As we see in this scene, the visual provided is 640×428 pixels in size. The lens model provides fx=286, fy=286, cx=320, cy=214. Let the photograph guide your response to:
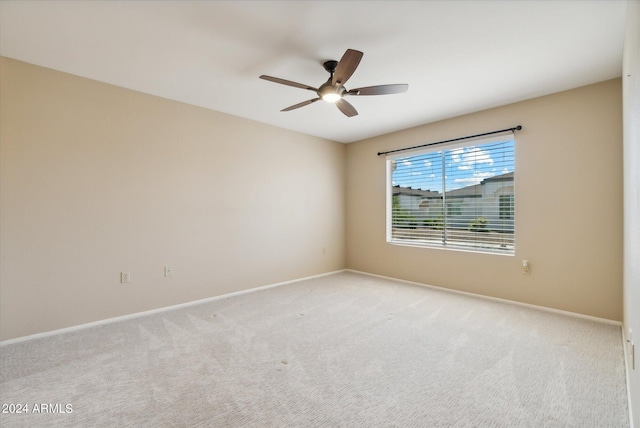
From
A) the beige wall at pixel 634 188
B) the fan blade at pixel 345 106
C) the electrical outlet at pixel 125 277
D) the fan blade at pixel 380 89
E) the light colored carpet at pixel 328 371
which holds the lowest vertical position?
the light colored carpet at pixel 328 371

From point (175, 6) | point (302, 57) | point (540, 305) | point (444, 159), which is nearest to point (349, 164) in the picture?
point (444, 159)

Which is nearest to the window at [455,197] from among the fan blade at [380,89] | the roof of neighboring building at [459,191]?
the roof of neighboring building at [459,191]

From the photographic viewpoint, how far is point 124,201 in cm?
313

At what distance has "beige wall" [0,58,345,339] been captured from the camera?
2.60 metres

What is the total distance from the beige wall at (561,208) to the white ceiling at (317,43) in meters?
0.30

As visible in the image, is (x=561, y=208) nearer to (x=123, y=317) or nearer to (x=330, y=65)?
(x=330, y=65)

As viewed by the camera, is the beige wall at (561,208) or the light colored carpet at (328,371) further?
the beige wall at (561,208)

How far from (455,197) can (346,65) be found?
2816 mm

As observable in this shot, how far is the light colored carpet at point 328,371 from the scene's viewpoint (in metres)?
1.63

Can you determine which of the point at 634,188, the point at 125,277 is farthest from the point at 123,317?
the point at 634,188

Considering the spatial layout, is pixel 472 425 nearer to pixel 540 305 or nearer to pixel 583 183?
pixel 540 305

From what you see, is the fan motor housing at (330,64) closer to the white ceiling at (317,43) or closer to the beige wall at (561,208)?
the white ceiling at (317,43)

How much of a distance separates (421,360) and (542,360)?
3.03 feet

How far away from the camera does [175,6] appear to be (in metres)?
1.91
